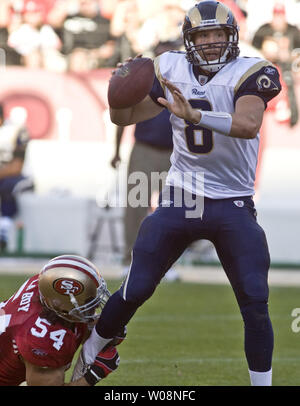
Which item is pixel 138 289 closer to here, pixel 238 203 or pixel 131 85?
pixel 238 203

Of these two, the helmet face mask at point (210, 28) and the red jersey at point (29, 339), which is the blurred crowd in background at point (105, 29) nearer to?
the helmet face mask at point (210, 28)

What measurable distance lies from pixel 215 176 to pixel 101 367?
874 millimetres

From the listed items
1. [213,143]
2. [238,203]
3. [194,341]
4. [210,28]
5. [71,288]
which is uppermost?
[210,28]

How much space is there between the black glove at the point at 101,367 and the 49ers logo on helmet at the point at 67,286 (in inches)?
10.8

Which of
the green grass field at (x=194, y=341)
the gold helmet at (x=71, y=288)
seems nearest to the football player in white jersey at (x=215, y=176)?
the gold helmet at (x=71, y=288)

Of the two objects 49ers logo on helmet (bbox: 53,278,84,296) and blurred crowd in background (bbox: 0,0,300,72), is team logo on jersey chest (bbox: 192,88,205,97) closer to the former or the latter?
49ers logo on helmet (bbox: 53,278,84,296)

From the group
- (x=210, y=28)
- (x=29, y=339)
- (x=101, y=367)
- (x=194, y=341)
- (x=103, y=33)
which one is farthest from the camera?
(x=103, y=33)

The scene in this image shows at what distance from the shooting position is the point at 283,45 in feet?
42.6

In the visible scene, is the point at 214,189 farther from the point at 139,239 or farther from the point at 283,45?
the point at 283,45

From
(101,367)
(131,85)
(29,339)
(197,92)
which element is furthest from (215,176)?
(29,339)

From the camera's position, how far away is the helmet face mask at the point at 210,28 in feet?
13.1

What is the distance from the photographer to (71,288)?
3.73 metres
